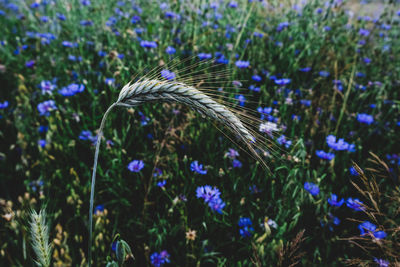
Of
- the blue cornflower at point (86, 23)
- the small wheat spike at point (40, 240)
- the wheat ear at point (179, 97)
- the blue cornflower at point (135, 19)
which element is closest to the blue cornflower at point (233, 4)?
the blue cornflower at point (135, 19)

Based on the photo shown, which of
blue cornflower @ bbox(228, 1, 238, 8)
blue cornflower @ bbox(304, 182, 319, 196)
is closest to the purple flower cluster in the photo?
blue cornflower @ bbox(304, 182, 319, 196)

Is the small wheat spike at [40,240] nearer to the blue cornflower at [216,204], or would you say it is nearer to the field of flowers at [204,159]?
the field of flowers at [204,159]

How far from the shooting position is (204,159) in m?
1.86

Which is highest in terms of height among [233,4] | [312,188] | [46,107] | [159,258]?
[233,4]

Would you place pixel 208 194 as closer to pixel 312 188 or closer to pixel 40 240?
pixel 312 188

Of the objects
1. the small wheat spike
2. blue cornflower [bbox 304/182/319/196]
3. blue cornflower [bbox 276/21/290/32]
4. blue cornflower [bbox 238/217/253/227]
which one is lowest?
blue cornflower [bbox 238/217/253/227]

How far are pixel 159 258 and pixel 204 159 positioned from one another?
678 millimetres

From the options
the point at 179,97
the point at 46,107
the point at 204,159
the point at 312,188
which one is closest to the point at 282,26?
the point at 204,159

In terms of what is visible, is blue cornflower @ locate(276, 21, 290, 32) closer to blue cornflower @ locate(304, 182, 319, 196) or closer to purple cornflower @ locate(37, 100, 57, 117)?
blue cornflower @ locate(304, 182, 319, 196)

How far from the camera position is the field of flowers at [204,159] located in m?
1.39

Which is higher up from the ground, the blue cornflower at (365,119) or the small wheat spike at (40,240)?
the small wheat spike at (40,240)

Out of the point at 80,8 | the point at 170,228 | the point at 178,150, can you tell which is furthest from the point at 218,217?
the point at 80,8

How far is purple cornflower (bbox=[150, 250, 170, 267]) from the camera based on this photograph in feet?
4.51

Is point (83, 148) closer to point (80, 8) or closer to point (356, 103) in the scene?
point (356, 103)
